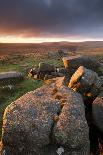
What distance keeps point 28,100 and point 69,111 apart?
108 inches

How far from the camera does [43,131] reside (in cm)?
1786

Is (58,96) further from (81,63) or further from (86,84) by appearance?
(81,63)

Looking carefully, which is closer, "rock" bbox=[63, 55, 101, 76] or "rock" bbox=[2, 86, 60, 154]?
"rock" bbox=[2, 86, 60, 154]

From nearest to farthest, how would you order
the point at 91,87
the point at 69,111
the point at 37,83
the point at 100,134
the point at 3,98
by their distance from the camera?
Result: the point at 69,111, the point at 100,134, the point at 91,87, the point at 3,98, the point at 37,83

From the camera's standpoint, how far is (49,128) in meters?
18.0

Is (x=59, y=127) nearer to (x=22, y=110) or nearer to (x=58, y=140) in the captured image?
(x=58, y=140)

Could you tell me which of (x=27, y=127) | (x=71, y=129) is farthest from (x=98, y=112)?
(x=27, y=127)

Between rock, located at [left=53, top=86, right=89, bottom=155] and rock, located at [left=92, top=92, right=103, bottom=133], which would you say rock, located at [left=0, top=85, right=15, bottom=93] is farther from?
rock, located at [left=53, top=86, right=89, bottom=155]

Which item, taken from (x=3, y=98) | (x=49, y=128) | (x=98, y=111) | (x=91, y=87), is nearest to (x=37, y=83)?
(x=3, y=98)

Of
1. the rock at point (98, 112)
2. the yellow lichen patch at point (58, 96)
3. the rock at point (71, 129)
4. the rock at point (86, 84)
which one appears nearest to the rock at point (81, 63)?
the rock at point (86, 84)

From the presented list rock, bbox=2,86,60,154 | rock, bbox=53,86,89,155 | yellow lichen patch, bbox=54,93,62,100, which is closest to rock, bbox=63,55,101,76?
yellow lichen patch, bbox=54,93,62,100

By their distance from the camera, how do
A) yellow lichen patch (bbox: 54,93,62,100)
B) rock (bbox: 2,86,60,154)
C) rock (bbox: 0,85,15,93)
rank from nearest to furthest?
rock (bbox: 2,86,60,154)
yellow lichen patch (bbox: 54,93,62,100)
rock (bbox: 0,85,15,93)

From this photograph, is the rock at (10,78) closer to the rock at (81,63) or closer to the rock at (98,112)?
the rock at (81,63)

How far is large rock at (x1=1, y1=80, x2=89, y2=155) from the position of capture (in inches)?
698
